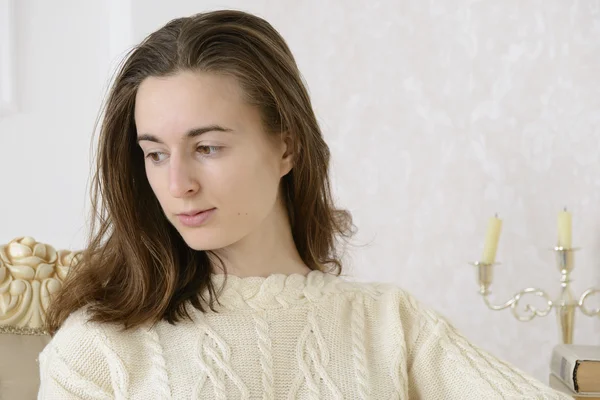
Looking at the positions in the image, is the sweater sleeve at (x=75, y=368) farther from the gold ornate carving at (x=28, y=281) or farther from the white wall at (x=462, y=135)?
the white wall at (x=462, y=135)

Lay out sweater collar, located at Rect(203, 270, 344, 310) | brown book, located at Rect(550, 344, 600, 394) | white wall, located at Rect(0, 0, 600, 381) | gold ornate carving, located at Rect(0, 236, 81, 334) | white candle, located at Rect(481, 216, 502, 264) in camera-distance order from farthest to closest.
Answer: white wall, located at Rect(0, 0, 600, 381)
white candle, located at Rect(481, 216, 502, 264)
brown book, located at Rect(550, 344, 600, 394)
gold ornate carving, located at Rect(0, 236, 81, 334)
sweater collar, located at Rect(203, 270, 344, 310)

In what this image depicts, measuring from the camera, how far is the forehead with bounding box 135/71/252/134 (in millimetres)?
1506

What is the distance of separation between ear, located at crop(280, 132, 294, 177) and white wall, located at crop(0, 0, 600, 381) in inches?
50.8

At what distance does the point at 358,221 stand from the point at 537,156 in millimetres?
631

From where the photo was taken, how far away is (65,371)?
1.52 meters

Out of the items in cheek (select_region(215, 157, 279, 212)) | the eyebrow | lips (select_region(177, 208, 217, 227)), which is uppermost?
the eyebrow

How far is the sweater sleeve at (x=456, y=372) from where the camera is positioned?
1580mm

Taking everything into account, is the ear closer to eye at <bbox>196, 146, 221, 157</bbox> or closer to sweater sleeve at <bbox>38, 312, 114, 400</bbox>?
eye at <bbox>196, 146, 221, 157</bbox>

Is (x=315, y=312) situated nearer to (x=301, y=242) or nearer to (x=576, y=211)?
(x=301, y=242)

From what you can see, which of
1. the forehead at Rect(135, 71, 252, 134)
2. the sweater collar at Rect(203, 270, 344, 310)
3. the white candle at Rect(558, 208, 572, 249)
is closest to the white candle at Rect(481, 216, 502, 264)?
the white candle at Rect(558, 208, 572, 249)

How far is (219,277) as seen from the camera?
1.67 metres

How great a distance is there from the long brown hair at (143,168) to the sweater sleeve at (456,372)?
1.26ft

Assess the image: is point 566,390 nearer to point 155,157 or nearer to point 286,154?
point 286,154

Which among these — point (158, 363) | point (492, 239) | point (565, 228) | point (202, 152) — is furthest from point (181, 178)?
point (565, 228)
